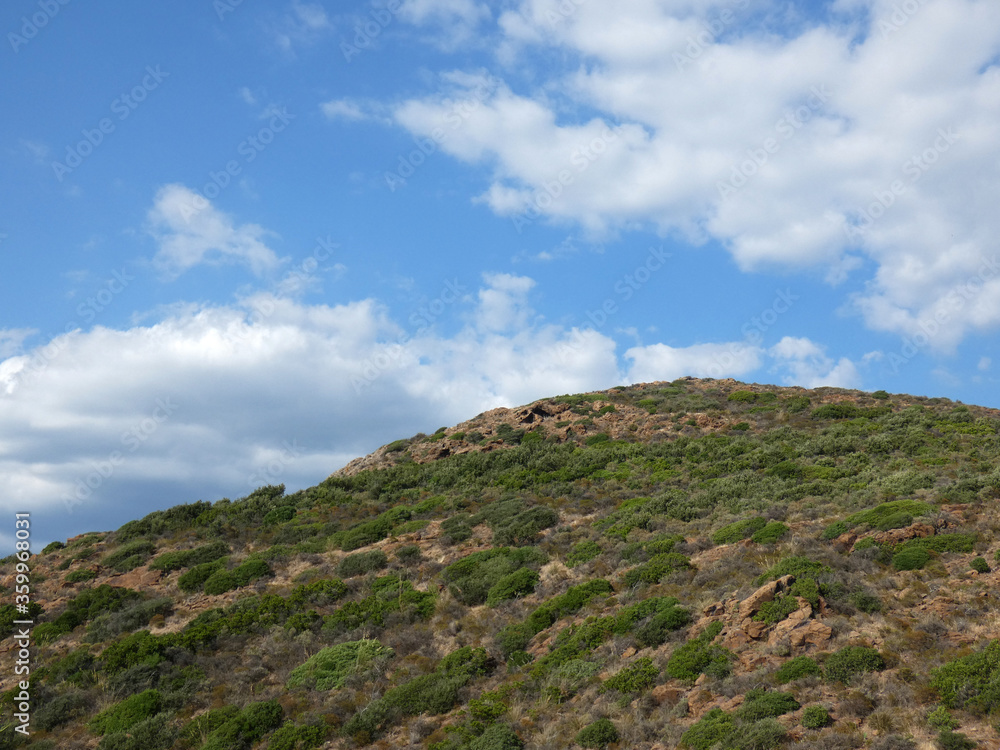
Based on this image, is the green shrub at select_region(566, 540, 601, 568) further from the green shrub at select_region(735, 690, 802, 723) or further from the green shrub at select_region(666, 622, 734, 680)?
the green shrub at select_region(735, 690, 802, 723)

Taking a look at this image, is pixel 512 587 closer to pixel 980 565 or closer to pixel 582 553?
pixel 582 553

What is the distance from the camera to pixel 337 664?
1817 cm

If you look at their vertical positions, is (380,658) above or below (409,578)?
below

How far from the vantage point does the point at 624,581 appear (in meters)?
19.6

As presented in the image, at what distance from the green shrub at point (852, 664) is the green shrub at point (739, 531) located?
7.79 meters

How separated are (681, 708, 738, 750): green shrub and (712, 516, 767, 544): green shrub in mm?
9283

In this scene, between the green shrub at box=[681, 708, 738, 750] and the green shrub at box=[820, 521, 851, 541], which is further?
the green shrub at box=[820, 521, 851, 541]

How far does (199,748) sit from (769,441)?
102 ft

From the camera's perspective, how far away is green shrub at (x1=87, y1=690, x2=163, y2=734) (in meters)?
16.3

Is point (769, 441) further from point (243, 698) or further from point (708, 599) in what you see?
point (243, 698)

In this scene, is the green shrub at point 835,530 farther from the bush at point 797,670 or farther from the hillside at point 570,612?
the bush at point 797,670

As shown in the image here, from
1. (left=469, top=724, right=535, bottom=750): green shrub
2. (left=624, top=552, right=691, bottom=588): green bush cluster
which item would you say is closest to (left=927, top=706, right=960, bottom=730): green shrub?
(left=469, top=724, right=535, bottom=750): green shrub

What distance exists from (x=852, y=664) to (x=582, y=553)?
10910 mm

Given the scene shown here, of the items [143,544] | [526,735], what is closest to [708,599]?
[526,735]
